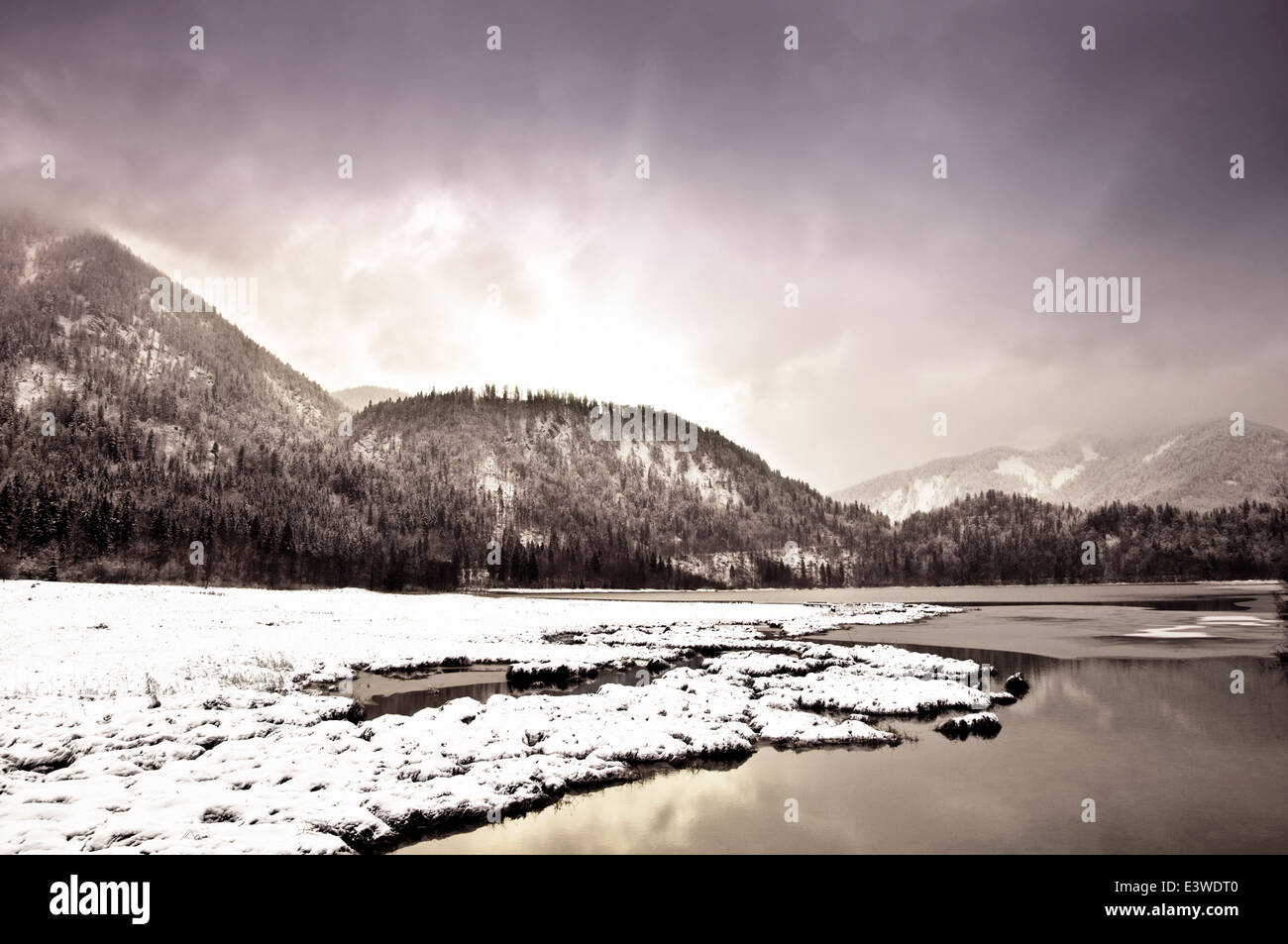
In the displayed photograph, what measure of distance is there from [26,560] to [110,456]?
9221cm

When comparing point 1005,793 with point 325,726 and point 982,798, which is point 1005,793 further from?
point 325,726

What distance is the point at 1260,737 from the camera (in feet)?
65.5
